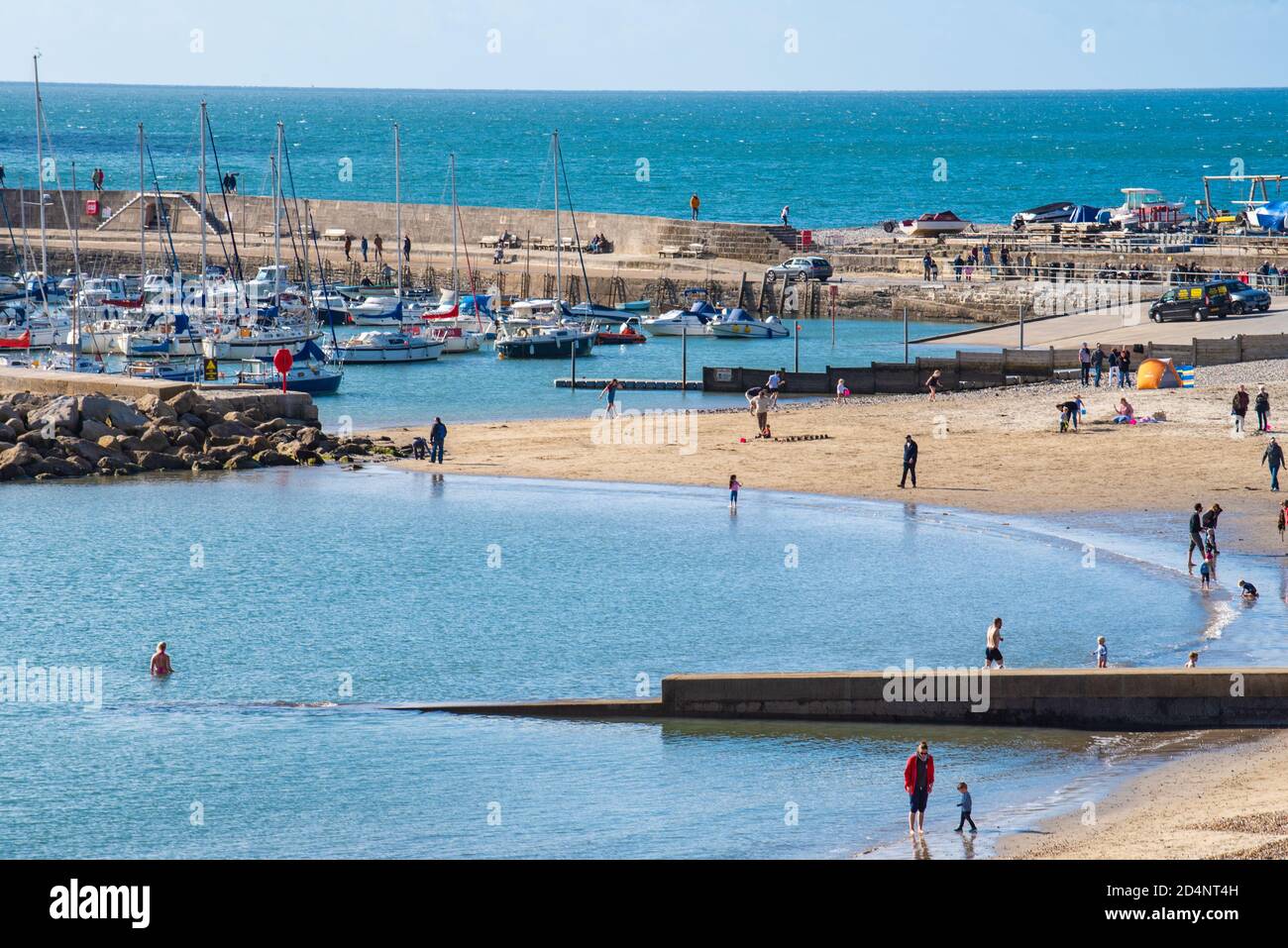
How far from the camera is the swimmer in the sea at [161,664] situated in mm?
28094

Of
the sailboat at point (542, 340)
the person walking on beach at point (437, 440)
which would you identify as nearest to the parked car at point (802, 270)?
the sailboat at point (542, 340)

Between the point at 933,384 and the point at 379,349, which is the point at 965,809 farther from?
the point at 379,349

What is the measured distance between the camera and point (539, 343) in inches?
2813

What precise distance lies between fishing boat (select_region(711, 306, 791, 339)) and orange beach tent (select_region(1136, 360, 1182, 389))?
26.8 metres

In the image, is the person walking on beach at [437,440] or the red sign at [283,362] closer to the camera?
the person walking on beach at [437,440]

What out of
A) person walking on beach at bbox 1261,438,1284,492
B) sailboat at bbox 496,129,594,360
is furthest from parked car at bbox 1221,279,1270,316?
person walking on beach at bbox 1261,438,1284,492

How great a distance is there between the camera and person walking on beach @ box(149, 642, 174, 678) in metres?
28.1

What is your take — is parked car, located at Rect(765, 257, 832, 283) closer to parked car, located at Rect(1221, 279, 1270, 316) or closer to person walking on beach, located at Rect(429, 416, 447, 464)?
parked car, located at Rect(1221, 279, 1270, 316)

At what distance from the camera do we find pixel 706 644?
29.4 m

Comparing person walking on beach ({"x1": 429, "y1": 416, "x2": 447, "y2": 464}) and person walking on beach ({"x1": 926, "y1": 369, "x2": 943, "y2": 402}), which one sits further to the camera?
person walking on beach ({"x1": 926, "y1": 369, "x2": 943, "y2": 402})

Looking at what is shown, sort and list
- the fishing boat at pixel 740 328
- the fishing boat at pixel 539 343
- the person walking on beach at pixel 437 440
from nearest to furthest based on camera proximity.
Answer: the person walking on beach at pixel 437 440 → the fishing boat at pixel 539 343 → the fishing boat at pixel 740 328

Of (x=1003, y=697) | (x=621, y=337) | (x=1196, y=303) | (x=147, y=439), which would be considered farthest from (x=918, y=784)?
(x=621, y=337)

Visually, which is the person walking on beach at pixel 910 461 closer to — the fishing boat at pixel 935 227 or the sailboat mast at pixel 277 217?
the sailboat mast at pixel 277 217

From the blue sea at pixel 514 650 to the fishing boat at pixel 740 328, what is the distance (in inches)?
1286
